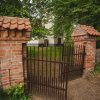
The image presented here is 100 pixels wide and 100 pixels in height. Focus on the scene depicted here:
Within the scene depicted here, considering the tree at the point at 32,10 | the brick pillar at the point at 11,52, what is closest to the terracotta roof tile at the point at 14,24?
the brick pillar at the point at 11,52

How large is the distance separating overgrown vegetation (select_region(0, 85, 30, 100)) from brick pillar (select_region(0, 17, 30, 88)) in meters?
0.14

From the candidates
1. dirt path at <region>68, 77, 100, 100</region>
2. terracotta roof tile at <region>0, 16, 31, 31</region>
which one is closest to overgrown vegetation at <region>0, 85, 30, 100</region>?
dirt path at <region>68, 77, 100, 100</region>

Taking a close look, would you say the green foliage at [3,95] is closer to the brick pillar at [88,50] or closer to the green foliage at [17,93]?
the green foliage at [17,93]

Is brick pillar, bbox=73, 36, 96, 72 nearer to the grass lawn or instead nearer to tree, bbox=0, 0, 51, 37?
the grass lawn

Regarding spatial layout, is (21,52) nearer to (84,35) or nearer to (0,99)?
(0,99)

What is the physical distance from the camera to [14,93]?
5238 millimetres

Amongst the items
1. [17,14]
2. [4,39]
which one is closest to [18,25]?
[4,39]

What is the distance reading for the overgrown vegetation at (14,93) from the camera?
5.14 m

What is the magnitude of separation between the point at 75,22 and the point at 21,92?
23.6 feet

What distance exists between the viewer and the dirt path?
242 inches

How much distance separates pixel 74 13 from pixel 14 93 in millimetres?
7190

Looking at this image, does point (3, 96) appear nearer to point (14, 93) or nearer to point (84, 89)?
point (14, 93)

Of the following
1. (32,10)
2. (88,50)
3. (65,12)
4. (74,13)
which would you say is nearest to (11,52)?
(88,50)

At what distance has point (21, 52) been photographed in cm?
541
